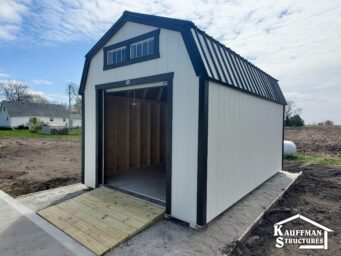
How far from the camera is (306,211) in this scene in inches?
179

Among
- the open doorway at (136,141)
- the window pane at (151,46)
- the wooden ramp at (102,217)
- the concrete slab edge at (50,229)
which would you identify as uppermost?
the window pane at (151,46)

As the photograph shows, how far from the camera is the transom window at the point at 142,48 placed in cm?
406

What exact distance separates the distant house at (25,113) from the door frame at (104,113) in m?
35.7

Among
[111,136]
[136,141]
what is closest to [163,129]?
[136,141]

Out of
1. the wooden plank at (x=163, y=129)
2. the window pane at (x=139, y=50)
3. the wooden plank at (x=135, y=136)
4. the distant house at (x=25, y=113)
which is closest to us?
the window pane at (x=139, y=50)

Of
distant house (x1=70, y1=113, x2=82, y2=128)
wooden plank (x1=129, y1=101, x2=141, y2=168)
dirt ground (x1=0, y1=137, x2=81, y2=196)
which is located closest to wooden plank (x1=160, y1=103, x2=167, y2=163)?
wooden plank (x1=129, y1=101, x2=141, y2=168)

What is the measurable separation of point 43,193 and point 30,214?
47.2 inches

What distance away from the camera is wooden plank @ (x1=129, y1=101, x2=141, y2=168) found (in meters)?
6.86

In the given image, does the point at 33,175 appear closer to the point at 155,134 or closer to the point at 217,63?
the point at 155,134

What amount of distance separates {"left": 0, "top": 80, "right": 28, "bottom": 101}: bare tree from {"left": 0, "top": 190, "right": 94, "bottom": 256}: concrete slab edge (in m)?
50.2

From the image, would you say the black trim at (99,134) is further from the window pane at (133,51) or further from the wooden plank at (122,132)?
the window pane at (133,51)

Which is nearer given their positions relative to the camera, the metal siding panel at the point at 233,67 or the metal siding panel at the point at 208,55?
the metal siding panel at the point at 208,55

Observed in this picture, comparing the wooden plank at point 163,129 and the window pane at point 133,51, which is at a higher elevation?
the window pane at point 133,51

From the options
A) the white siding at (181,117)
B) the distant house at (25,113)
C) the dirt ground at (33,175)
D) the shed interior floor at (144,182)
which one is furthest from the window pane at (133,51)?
the distant house at (25,113)
